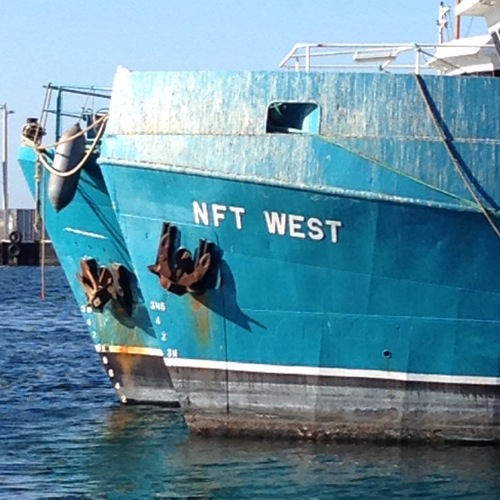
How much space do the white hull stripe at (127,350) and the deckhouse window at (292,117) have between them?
15.6 ft

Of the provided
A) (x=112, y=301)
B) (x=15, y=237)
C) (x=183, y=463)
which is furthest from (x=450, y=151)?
(x=15, y=237)

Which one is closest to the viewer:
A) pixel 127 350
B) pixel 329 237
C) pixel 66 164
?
pixel 329 237

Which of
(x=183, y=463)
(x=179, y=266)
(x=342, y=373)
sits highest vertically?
(x=179, y=266)

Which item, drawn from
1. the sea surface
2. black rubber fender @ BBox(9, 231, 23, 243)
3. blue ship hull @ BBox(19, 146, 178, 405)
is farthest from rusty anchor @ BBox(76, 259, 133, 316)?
black rubber fender @ BBox(9, 231, 23, 243)

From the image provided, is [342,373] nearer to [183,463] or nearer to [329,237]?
[329,237]

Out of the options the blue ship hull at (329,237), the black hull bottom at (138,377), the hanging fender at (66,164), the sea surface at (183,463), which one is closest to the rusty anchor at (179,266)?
the blue ship hull at (329,237)

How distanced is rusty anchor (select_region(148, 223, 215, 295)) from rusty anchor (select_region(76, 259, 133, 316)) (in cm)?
332

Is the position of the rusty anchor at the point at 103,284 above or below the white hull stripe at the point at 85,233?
below

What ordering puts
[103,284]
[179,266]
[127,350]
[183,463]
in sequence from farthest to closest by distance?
[127,350]
[103,284]
[179,266]
[183,463]

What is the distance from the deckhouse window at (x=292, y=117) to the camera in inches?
488

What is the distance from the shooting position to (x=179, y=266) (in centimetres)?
1290

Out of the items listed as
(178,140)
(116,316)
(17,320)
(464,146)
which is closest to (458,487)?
(464,146)

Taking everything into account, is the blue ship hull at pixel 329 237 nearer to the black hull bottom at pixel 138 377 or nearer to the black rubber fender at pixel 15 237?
the black hull bottom at pixel 138 377

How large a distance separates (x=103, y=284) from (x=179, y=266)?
11.7 ft
